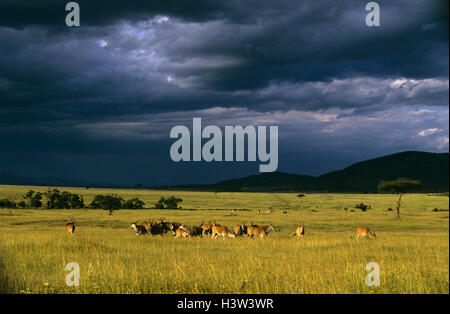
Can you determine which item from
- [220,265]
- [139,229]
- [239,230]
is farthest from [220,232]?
[220,265]

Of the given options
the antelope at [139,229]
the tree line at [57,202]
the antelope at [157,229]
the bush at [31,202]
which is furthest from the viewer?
the bush at [31,202]

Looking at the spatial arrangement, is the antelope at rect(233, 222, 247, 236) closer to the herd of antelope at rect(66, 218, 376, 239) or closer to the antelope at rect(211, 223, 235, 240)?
the herd of antelope at rect(66, 218, 376, 239)

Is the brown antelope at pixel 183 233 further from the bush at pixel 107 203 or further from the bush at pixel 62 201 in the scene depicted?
the bush at pixel 62 201

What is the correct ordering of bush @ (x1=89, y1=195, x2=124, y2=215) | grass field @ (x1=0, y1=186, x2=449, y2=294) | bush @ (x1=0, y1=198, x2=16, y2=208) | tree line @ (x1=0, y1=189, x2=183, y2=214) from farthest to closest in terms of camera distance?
bush @ (x1=89, y1=195, x2=124, y2=215) < tree line @ (x1=0, y1=189, x2=183, y2=214) < bush @ (x1=0, y1=198, x2=16, y2=208) < grass field @ (x1=0, y1=186, x2=449, y2=294)

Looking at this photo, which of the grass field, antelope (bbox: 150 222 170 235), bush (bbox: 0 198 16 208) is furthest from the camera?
bush (bbox: 0 198 16 208)

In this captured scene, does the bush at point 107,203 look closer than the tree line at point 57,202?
No

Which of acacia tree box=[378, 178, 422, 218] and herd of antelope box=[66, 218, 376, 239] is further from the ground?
acacia tree box=[378, 178, 422, 218]

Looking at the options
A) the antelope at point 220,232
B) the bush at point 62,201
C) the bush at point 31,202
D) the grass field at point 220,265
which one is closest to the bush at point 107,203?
the bush at point 62,201

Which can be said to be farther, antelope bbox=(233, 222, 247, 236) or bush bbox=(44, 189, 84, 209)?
bush bbox=(44, 189, 84, 209)

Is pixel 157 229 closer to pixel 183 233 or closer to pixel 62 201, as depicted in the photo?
pixel 183 233

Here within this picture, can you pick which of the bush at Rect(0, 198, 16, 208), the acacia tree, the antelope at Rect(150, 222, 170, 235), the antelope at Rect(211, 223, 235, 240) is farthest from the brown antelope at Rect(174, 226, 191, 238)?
the bush at Rect(0, 198, 16, 208)

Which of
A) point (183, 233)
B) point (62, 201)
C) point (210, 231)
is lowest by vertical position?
point (210, 231)
